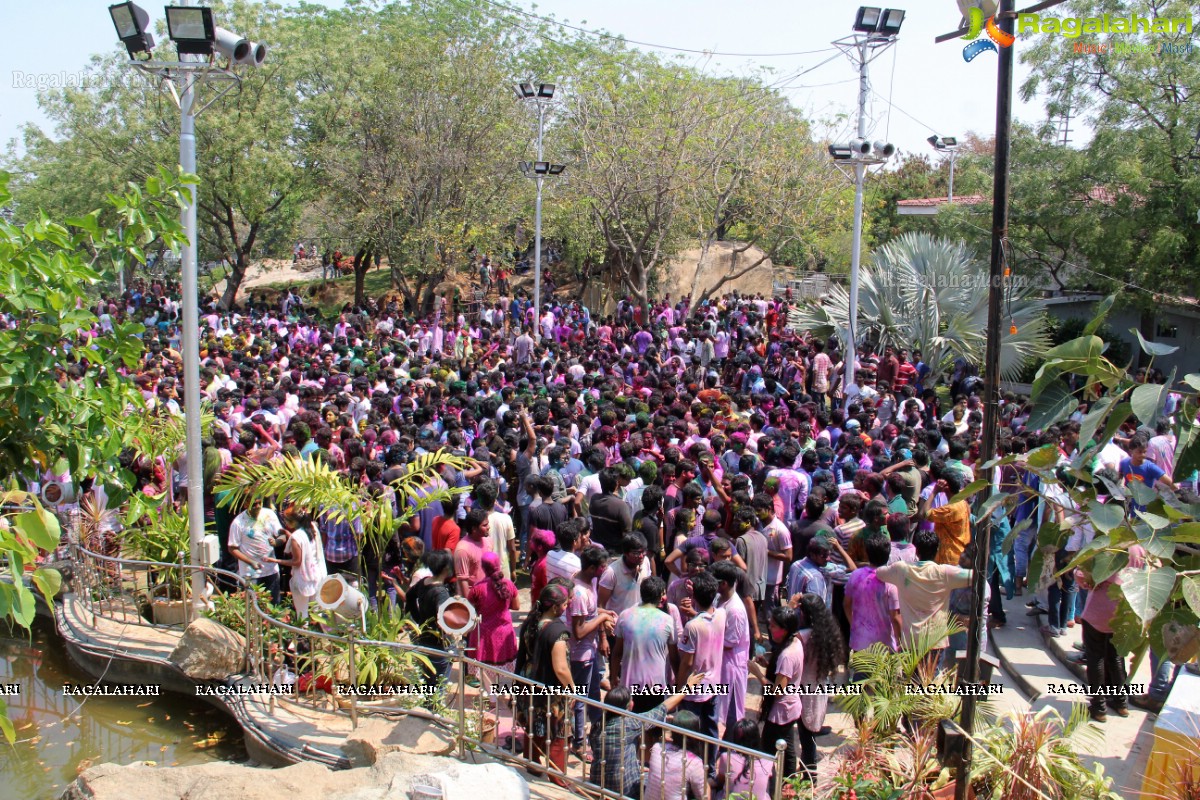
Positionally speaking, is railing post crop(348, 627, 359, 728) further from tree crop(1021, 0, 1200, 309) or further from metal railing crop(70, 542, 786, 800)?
tree crop(1021, 0, 1200, 309)

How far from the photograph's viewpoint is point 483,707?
21.0ft

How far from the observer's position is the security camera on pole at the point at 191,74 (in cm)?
751

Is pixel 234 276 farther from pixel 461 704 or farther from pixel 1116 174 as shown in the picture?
pixel 461 704

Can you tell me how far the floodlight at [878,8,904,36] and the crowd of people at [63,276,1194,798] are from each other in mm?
4667

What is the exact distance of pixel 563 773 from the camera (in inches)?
237

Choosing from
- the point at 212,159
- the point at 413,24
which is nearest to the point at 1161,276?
the point at 212,159

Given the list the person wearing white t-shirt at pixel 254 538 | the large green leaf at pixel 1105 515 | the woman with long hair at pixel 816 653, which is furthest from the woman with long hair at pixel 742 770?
the person wearing white t-shirt at pixel 254 538

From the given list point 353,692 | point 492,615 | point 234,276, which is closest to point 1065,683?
point 492,615

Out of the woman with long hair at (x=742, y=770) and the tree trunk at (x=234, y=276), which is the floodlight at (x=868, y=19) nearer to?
the woman with long hair at (x=742, y=770)

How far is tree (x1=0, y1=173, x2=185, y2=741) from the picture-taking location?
4.48 m

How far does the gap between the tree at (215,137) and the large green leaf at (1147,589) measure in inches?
1024

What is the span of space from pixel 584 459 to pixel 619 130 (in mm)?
15606

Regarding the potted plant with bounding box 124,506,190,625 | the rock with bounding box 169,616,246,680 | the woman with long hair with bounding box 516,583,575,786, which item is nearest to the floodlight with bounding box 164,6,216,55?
the potted plant with bounding box 124,506,190,625

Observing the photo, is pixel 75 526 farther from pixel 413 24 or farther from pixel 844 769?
pixel 413 24
